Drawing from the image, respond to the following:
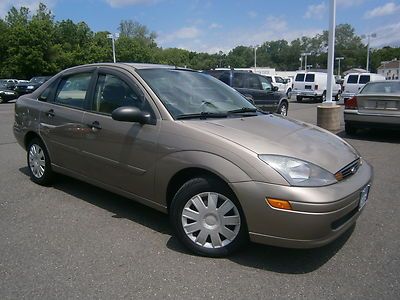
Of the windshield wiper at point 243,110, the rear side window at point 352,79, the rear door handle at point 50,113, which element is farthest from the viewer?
the rear side window at point 352,79

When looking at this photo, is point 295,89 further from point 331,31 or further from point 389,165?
point 389,165

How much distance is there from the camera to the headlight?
122 inches

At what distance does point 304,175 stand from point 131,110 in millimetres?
1683

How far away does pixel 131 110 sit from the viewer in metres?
3.79

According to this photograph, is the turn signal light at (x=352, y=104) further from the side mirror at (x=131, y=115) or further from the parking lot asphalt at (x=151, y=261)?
the side mirror at (x=131, y=115)

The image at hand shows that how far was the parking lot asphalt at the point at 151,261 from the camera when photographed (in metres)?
2.98

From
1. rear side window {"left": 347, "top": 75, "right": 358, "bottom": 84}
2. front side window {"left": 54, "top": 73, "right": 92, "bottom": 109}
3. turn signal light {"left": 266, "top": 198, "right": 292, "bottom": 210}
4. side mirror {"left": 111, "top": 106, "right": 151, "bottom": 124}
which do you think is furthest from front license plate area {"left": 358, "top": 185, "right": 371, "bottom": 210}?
rear side window {"left": 347, "top": 75, "right": 358, "bottom": 84}

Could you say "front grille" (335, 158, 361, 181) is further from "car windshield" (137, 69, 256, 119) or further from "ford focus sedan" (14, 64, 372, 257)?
"car windshield" (137, 69, 256, 119)

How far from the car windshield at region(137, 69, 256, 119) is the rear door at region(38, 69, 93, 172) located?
0.93m

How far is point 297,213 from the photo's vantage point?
9.92 feet

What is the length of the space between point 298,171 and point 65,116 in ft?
9.71

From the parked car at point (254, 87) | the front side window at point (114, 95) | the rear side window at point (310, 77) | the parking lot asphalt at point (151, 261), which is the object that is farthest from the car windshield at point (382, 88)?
the rear side window at point (310, 77)

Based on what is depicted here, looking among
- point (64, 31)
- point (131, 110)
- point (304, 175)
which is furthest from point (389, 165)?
point (64, 31)

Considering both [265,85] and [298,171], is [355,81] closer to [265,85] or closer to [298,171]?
[265,85]
